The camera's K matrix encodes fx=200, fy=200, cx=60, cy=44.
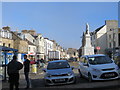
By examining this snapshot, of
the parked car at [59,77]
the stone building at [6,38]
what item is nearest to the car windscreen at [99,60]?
the parked car at [59,77]

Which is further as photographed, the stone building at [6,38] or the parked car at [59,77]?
the stone building at [6,38]

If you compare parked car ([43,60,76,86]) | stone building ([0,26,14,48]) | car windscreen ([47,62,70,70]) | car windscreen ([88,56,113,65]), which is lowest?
parked car ([43,60,76,86])

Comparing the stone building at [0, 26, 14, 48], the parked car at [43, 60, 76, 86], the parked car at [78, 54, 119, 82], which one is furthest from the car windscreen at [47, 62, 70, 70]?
the stone building at [0, 26, 14, 48]

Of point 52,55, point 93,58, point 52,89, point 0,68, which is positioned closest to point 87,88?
point 52,89

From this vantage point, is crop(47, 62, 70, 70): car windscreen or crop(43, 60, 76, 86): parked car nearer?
crop(43, 60, 76, 86): parked car

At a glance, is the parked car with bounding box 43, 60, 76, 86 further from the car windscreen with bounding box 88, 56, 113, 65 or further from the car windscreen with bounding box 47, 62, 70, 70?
the car windscreen with bounding box 88, 56, 113, 65

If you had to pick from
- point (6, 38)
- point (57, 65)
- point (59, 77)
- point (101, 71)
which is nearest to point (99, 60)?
point (101, 71)

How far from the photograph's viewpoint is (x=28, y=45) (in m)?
61.1

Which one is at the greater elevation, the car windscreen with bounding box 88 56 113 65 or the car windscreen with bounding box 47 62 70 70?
the car windscreen with bounding box 88 56 113 65

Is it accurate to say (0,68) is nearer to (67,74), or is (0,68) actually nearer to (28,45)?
(67,74)

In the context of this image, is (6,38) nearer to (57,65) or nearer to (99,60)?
(57,65)

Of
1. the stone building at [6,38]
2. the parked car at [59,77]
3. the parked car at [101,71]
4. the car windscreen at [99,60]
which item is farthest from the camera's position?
the stone building at [6,38]

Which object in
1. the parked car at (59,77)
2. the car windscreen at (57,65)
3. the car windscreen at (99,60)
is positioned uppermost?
the car windscreen at (99,60)

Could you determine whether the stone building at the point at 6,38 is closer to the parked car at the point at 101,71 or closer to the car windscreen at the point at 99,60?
the car windscreen at the point at 99,60
